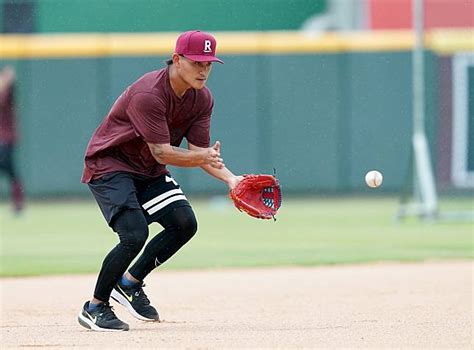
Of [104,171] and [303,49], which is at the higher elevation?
[104,171]

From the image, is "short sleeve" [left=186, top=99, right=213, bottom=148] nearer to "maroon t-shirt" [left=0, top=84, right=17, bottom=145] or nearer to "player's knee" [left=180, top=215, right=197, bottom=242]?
"player's knee" [left=180, top=215, right=197, bottom=242]

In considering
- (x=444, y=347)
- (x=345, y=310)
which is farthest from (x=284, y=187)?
(x=444, y=347)

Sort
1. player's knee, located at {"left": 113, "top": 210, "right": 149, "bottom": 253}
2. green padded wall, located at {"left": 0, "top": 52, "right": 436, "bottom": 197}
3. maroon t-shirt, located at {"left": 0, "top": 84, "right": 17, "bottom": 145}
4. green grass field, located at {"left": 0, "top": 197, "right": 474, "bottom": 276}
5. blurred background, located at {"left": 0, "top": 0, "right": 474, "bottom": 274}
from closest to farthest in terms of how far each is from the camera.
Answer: player's knee, located at {"left": 113, "top": 210, "right": 149, "bottom": 253} < green grass field, located at {"left": 0, "top": 197, "right": 474, "bottom": 276} < maroon t-shirt, located at {"left": 0, "top": 84, "right": 17, "bottom": 145} < blurred background, located at {"left": 0, "top": 0, "right": 474, "bottom": 274} < green padded wall, located at {"left": 0, "top": 52, "right": 436, "bottom": 197}

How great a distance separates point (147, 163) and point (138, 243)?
499 millimetres

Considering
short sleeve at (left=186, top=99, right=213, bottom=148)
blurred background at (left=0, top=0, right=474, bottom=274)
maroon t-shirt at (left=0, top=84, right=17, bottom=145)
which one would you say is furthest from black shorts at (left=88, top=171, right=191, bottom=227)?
blurred background at (left=0, top=0, right=474, bottom=274)

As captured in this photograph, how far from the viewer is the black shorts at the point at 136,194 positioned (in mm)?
6434

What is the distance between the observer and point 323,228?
1367 centimetres

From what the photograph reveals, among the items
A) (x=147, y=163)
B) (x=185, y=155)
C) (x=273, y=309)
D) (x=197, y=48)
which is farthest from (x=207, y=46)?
(x=273, y=309)

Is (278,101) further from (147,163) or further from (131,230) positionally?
(131,230)

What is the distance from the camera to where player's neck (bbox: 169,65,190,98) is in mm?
6305

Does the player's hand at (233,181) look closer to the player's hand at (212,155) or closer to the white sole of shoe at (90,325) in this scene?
the player's hand at (212,155)

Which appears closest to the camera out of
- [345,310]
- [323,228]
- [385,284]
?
[345,310]

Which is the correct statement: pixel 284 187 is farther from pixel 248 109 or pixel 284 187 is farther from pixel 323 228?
pixel 323 228

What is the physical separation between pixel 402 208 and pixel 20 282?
593cm
